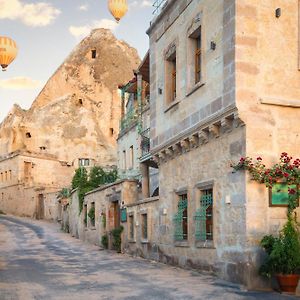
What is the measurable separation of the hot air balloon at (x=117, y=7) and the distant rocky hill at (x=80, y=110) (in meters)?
48.0

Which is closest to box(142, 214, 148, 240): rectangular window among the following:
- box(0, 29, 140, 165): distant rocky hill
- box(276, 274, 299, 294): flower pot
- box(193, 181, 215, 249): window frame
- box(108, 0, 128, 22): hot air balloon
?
box(193, 181, 215, 249): window frame

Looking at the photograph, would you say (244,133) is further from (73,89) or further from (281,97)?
(73,89)

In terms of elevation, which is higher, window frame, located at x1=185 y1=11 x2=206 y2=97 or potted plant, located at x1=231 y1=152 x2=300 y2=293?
window frame, located at x1=185 y1=11 x2=206 y2=97

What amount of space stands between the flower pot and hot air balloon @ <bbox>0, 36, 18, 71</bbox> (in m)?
12.8

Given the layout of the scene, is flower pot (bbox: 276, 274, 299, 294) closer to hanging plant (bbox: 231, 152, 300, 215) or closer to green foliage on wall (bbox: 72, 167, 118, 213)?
hanging plant (bbox: 231, 152, 300, 215)

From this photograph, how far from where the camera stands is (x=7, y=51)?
19266 mm

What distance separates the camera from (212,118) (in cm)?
1348

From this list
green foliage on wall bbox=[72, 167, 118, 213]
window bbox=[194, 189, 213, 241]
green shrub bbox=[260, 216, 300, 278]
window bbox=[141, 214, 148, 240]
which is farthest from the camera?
green foliage on wall bbox=[72, 167, 118, 213]

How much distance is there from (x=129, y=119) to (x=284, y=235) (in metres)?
24.5

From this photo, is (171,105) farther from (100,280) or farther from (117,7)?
(117,7)

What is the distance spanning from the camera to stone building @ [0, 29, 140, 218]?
62344 mm

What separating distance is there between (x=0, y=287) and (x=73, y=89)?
63.5 meters

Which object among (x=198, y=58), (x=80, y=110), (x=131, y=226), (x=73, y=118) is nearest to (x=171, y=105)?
(x=198, y=58)

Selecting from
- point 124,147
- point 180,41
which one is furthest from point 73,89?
point 180,41
